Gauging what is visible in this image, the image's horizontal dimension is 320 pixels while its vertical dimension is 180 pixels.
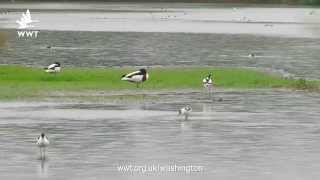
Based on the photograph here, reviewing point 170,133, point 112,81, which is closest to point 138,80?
point 112,81

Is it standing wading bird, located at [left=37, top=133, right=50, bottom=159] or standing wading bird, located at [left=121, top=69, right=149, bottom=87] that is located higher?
standing wading bird, located at [left=121, top=69, right=149, bottom=87]

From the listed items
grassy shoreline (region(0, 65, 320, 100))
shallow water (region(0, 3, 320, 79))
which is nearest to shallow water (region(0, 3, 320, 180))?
shallow water (region(0, 3, 320, 79))

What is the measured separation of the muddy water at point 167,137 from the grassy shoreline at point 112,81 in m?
3.11

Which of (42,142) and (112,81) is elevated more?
(112,81)

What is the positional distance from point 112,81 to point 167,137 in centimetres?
1563

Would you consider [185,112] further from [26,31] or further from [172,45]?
[26,31]

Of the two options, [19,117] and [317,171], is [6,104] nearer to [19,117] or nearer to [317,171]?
[19,117]

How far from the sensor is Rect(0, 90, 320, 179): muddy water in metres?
23.3

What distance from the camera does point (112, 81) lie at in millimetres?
43594

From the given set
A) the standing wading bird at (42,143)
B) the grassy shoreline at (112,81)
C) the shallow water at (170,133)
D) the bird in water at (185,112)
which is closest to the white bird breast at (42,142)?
the standing wading bird at (42,143)

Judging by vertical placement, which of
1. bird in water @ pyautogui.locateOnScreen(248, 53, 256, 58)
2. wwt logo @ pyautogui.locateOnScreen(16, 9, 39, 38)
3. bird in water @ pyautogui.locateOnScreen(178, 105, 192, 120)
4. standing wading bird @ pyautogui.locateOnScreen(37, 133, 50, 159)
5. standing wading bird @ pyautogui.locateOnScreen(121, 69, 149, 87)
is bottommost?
standing wading bird @ pyautogui.locateOnScreen(37, 133, 50, 159)

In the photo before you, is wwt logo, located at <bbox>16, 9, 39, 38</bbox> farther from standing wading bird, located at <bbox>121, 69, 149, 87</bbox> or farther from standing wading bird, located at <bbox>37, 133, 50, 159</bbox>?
standing wading bird, located at <bbox>37, 133, 50, 159</bbox>

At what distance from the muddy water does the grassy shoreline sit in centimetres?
311

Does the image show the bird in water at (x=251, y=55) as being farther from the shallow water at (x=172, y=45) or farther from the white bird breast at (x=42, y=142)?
the white bird breast at (x=42, y=142)
